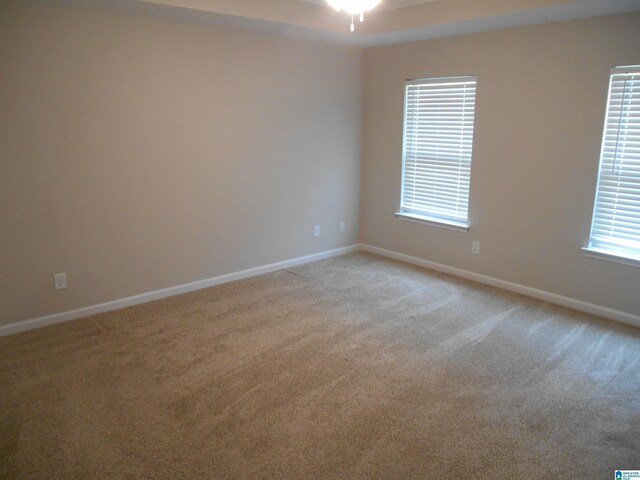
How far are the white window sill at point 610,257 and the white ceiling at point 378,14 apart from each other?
5.88ft

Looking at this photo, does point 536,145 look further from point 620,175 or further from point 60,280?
point 60,280

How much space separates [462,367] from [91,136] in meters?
3.21

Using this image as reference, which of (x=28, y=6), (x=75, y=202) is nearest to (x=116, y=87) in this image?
(x=28, y=6)

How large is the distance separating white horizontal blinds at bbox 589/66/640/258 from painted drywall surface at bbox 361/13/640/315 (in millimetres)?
73

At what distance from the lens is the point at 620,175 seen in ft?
11.7

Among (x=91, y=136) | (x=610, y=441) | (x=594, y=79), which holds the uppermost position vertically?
(x=594, y=79)

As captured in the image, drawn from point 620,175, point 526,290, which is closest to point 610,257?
point 620,175

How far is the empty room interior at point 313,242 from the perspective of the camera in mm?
2398

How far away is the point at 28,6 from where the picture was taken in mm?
3162

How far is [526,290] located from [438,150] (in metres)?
1.64

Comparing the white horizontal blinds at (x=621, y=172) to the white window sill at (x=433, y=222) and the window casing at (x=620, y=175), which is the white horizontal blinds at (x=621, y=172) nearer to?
the window casing at (x=620, y=175)

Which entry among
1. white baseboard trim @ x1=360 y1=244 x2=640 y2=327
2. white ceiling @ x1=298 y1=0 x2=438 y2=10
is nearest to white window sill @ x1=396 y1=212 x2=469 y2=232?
white baseboard trim @ x1=360 y1=244 x2=640 y2=327

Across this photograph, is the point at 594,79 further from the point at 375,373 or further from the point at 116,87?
the point at 116,87

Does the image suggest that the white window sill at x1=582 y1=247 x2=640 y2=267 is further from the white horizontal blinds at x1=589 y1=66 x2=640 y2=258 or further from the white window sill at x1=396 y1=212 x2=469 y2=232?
the white window sill at x1=396 y1=212 x2=469 y2=232
